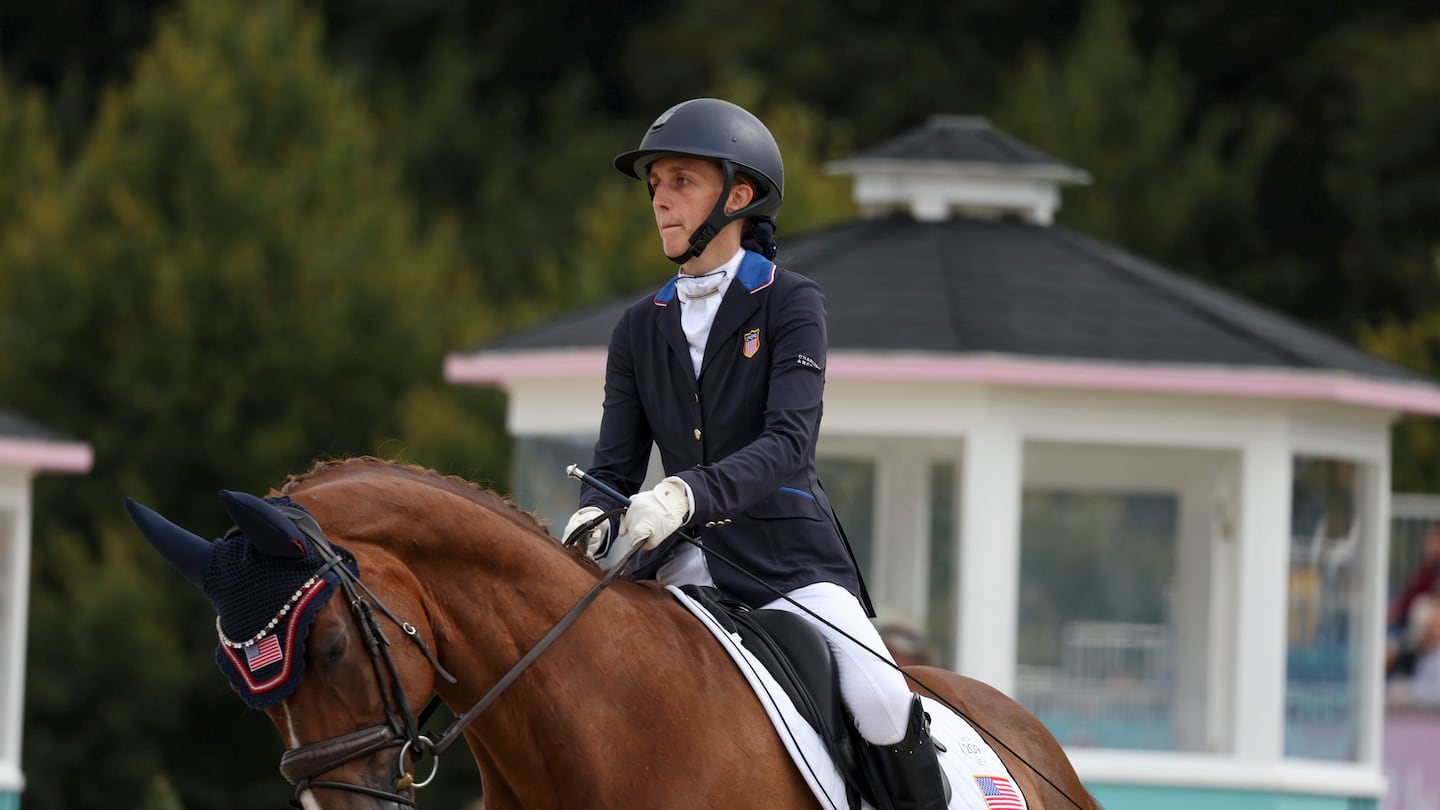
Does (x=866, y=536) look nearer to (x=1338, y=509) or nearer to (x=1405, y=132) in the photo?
(x=1338, y=509)

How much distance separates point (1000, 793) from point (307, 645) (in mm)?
2025

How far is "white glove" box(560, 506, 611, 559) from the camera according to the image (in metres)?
4.98

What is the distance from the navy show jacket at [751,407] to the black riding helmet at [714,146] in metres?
0.16

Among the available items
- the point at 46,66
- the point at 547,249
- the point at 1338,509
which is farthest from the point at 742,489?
the point at 46,66

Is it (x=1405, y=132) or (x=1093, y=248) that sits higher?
(x=1405, y=132)

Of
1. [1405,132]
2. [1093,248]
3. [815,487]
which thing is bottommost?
[815,487]

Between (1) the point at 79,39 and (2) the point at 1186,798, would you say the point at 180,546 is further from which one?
(1) the point at 79,39

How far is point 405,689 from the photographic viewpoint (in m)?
4.33

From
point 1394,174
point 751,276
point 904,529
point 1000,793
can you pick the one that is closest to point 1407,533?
point 904,529

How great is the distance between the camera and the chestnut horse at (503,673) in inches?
166

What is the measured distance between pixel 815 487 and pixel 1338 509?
Answer: 8.95 m

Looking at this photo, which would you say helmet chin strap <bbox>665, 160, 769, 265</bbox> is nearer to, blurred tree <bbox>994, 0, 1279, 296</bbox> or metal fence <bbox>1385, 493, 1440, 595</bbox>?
metal fence <bbox>1385, 493, 1440, 595</bbox>

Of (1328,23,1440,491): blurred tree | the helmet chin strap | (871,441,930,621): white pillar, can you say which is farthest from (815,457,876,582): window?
(1328,23,1440,491): blurred tree

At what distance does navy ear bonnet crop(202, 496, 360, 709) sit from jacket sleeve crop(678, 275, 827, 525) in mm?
890
